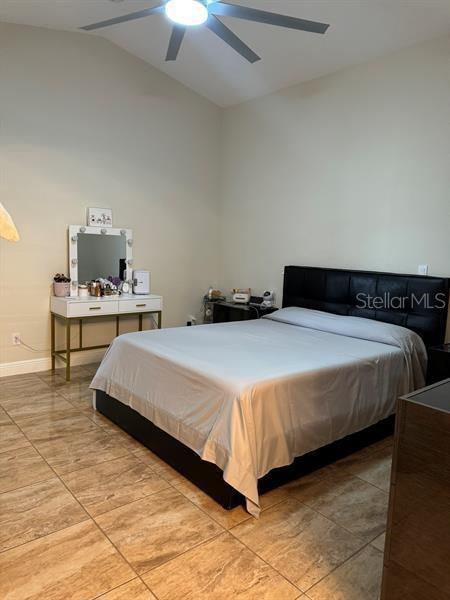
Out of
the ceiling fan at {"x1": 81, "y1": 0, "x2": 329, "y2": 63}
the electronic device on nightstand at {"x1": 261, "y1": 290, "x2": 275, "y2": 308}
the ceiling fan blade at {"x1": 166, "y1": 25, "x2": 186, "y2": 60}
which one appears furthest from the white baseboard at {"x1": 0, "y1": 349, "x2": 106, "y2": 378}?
the ceiling fan at {"x1": 81, "y1": 0, "x2": 329, "y2": 63}

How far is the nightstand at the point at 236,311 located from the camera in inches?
185

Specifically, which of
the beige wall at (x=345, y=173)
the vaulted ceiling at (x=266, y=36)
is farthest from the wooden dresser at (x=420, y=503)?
the vaulted ceiling at (x=266, y=36)

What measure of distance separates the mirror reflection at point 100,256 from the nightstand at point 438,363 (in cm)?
319

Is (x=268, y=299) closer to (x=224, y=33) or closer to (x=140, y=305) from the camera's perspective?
(x=140, y=305)

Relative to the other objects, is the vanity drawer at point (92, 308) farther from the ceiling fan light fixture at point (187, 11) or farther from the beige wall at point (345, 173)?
the ceiling fan light fixture at point (187, 11)

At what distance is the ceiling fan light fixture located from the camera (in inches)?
94.5

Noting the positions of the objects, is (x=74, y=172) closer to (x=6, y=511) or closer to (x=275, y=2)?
(x=275, y=2)

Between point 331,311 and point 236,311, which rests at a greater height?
point 331,311

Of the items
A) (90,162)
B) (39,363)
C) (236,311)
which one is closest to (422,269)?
(236,311)

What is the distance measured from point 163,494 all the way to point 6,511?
774mm

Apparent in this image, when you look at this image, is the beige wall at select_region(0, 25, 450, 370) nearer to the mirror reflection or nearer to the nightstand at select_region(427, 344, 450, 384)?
the mirror reflection

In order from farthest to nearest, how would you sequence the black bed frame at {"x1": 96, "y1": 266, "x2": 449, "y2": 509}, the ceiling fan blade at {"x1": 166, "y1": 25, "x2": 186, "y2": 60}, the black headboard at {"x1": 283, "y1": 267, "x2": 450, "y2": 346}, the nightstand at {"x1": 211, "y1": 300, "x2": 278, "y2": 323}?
the nightstand at {"x1": 211, "y1": 300, "x2": 278, "y2": 323}
the black headboard at {"x1": 283, "y1": 267, "x2": 450, "y2": 346}
the ceiling fan blade at {"x1": 166, "y1": 25, "x2": 186, "y2": 60}
the black bed frame at {"x1": 96, "y1": 266, "x2": 449, "y2": 509}

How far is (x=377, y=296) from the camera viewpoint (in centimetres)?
376

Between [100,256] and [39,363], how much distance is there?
4.15ft
